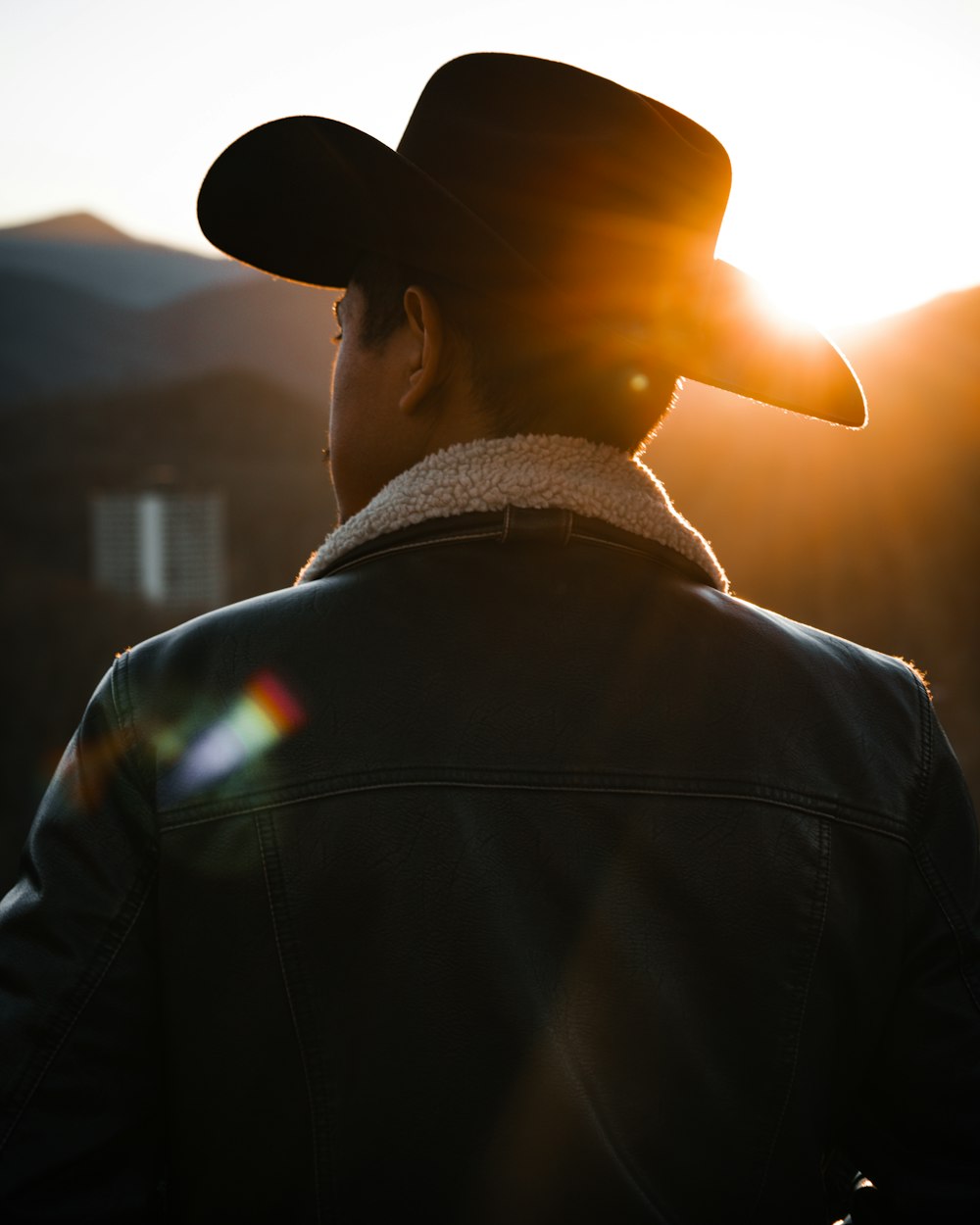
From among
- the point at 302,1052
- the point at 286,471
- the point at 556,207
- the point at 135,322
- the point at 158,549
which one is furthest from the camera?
the point at 135,322

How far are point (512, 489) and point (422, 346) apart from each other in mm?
177

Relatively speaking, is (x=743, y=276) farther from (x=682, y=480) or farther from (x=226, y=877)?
(x=682, y=480)

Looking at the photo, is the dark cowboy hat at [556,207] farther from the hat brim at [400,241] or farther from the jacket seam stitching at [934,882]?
the jacket seam stitching at [934,882]

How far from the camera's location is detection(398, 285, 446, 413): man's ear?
1.06m

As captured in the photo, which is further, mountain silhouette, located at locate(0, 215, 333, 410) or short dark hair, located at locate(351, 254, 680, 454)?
mountain silhouette, located at locate(0, 215, 333, 410)

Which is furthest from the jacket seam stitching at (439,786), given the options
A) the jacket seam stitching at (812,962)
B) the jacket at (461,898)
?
the jacket seam stitching at (812,962)

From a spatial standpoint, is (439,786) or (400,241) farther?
(400,241)

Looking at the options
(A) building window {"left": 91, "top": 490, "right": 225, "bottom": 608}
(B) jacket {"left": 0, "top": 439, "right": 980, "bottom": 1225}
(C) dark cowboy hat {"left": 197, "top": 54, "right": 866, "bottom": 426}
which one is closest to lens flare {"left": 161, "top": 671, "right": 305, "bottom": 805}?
(B) jacket {"left": 0, "top": 439, "right": 980, "bottom": 1225}

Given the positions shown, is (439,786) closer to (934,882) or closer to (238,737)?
(238,737)

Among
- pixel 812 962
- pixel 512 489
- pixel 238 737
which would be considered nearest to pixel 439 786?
pixel 238 737

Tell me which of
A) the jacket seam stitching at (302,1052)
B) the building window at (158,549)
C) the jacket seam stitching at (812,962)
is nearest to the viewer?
the jacket seam stitching at (302,1052)

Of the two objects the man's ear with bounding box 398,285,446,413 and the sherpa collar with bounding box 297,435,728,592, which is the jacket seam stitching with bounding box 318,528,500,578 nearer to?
the sherpa collar with bounding box 297,435,728,592

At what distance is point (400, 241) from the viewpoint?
1062mm

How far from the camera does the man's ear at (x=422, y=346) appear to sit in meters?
1.06
